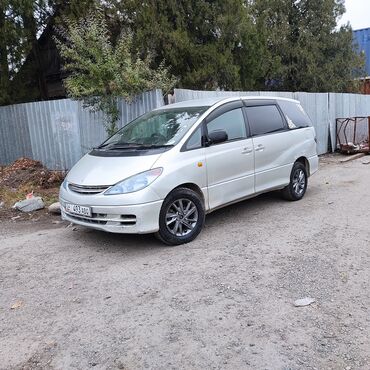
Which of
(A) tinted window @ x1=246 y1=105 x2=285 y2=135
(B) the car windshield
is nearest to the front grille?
(B) the car windshield

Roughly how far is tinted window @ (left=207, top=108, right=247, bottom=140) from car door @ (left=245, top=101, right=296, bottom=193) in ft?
0.61

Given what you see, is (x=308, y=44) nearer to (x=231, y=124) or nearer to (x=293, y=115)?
(x=293, y=115)

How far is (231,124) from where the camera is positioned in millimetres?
5977

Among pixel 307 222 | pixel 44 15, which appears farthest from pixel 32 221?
pixel 44 15

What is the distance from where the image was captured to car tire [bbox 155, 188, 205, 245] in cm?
498

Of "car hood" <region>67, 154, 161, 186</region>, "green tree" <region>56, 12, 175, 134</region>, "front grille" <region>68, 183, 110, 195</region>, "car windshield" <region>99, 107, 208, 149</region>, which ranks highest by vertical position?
"green tree" <region>56, 12, 175, 134</region>

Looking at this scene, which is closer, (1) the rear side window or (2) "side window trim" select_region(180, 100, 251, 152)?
(2) "side window trim" select_region(180, 100, 251, 152)

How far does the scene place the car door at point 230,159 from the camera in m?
5.54

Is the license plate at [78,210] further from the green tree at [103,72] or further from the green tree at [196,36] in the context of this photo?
the green tree at [196,36]

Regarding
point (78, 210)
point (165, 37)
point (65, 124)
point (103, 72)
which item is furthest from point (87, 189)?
point (165, 37)

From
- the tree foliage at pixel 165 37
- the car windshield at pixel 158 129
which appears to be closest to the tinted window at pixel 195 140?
the car windshield at pixel 158 129

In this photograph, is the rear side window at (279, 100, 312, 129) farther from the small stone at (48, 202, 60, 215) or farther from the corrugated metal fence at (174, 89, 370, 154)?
the corrugated metal fence at (174, 89, 370, 154)

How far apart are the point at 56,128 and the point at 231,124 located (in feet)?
18.9

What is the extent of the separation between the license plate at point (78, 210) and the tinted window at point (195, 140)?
1.45m
